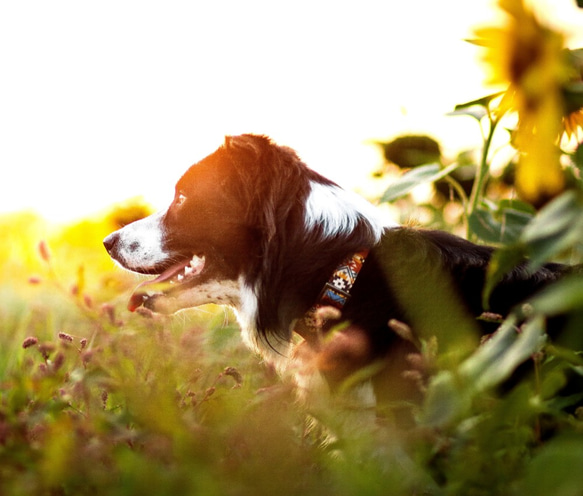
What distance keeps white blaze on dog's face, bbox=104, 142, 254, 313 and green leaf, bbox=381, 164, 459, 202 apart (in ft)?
2.13

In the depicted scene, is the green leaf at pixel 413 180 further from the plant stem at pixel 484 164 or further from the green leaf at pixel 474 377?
the green leaf at pixel 474 377

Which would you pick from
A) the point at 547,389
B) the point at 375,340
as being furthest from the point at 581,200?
the point at 375,340

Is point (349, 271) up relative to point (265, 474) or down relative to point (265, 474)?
down

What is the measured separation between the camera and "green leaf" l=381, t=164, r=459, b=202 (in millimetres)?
2773

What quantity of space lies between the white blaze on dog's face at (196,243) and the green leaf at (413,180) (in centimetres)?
65

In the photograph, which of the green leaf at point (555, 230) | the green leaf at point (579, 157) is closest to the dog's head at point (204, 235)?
the green leaf at point (579, 157)

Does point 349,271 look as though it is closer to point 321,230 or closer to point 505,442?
point 321,230

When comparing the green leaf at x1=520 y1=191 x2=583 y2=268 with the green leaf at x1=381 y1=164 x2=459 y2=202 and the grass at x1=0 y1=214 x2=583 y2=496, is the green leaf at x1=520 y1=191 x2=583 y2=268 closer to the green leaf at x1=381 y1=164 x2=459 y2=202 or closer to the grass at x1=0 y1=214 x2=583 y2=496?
the grass at x1=0 y1=214 x2=583 y2=496

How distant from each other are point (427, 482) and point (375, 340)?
1.07 meters

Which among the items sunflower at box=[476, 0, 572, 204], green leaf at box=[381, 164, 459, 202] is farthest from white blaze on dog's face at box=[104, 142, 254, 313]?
sunflower at box=[476, 0, 572, 204]

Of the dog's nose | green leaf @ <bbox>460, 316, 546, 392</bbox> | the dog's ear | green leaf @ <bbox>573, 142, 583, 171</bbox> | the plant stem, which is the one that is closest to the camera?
green leaf @ <bbox>460, 316, 546, 392</bbox>

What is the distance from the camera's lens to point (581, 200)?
43.5 inches

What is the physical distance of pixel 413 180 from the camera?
2.88 metres

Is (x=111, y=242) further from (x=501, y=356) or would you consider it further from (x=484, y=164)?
(x=501, y=356)
